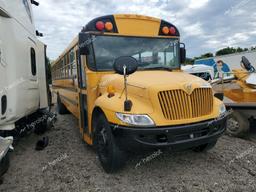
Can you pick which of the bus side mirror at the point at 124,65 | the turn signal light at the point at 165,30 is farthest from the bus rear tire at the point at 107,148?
the turn signal light at the point at 165,30

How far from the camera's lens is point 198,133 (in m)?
3.53

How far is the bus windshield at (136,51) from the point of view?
172 inches

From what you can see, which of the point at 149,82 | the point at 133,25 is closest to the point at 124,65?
the point at 149,82

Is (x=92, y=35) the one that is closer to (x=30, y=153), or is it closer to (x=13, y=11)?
(x=13, y=11)

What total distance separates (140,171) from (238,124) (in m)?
2.77

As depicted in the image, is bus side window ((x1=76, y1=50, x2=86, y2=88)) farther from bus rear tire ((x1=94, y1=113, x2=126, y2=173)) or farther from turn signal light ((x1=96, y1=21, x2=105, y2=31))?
bus rear tire ((x1=94, y1=113, x2=126, y2=173))

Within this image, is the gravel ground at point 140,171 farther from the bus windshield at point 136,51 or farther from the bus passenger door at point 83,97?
the bus windshield at point 136,51

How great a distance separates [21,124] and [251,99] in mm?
4960

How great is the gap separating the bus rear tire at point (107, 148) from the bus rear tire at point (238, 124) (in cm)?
304

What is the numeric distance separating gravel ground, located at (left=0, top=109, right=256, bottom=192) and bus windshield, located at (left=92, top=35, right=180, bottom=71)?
1.62m

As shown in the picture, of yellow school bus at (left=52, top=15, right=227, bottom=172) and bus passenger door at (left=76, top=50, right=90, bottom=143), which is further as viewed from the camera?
bus passenger door at (left=76, top=50, right=90, bottom=143)

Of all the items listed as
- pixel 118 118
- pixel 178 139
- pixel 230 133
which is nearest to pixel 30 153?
pixel 118 118

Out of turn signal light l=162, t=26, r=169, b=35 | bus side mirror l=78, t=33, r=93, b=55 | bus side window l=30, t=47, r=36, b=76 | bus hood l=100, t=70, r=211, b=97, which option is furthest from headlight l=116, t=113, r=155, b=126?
bus side window l=30, t=47, r=36, b=76

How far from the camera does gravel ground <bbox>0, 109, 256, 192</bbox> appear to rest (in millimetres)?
3449
